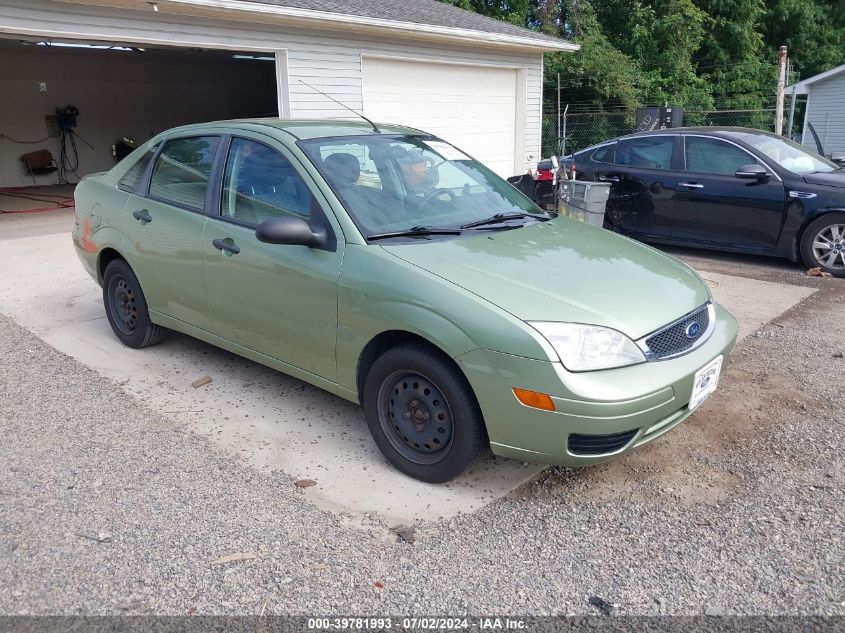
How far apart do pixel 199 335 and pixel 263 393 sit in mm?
557

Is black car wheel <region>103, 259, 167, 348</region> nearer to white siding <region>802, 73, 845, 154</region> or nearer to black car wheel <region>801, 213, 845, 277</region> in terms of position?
black car wheel <region>801, 213, 845, 277</region>

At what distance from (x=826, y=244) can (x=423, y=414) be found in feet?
19.3

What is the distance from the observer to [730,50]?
2581 centimetres

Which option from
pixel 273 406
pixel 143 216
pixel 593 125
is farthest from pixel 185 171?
pixel 593 125

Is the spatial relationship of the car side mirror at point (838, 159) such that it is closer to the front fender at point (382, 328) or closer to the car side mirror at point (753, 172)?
the car side mirror at point (753, 172)

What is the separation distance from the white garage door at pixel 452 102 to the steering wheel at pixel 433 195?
7.26 metres

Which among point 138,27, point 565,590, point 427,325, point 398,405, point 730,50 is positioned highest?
point 730,50

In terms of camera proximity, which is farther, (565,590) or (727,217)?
(727,217)

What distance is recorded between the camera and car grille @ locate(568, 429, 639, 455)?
2.96m

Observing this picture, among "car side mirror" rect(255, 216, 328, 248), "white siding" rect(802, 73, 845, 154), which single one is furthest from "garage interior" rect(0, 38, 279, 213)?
"white siding" rect(802, 73, 845, 154)

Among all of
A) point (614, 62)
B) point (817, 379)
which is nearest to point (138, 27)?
point (817, 379)

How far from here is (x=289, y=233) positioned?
3.46 m

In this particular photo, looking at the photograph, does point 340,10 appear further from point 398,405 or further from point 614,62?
point 614,62

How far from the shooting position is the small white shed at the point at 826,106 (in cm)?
2367
